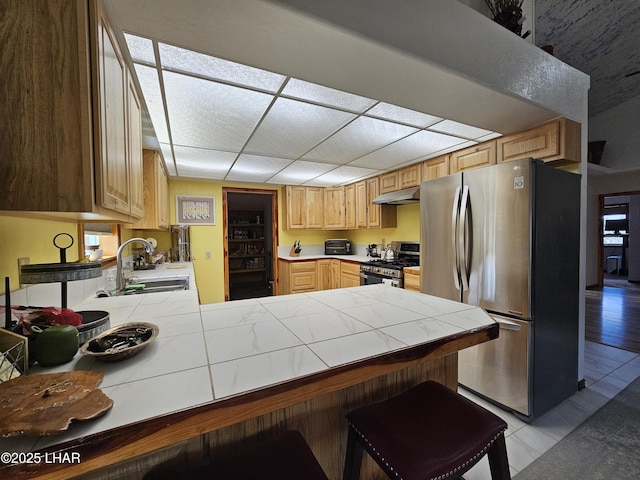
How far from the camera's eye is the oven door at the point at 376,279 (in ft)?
10.5

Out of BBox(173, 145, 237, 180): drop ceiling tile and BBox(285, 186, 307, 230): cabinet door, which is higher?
BBox(173, 145, 237, 180): drop ceiling tile

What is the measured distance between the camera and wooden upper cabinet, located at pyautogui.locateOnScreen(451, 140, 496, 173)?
2459 mm

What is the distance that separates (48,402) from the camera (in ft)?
1.73

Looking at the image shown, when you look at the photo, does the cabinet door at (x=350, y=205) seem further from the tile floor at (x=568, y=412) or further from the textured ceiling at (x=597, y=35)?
the textured ceiling at (x=597, y=35)

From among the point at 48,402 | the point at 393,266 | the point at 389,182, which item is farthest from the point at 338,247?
the point at 48,402

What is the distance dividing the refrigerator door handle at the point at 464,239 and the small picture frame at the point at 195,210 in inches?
144

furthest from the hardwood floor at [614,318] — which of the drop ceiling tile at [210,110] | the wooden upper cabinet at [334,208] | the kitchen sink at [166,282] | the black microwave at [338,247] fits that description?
the kitchen sink at [166,282]

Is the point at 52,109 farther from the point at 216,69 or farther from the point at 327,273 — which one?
the point at 327,273

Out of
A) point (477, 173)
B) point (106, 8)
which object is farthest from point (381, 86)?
point (106, 8)

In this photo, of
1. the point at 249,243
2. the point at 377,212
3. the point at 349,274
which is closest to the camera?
the point at 377,212

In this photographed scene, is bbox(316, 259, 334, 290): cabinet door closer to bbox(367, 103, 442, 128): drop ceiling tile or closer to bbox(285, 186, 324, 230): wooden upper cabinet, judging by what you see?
bbox(285, 186, 324, 230): wooden upper cabinet

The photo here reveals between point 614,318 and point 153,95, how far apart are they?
6045mm

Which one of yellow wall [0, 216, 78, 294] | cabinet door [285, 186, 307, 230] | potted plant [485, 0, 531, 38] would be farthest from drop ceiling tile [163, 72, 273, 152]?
cabinet door [285, 186, 307, 230]

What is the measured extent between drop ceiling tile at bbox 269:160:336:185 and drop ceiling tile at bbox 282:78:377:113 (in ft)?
4.57
